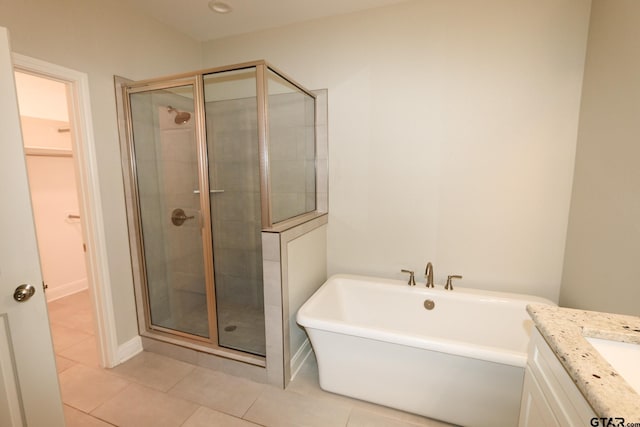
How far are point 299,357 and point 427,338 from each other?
1.08 m

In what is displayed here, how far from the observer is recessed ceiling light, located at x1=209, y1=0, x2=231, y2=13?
85.9 inches

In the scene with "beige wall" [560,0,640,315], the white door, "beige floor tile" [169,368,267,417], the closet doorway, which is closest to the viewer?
the white door

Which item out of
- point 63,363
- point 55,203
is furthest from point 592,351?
point 55,203

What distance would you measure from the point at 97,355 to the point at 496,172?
346 centimetres

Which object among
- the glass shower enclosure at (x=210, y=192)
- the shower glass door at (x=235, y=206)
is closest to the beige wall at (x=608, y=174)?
the glass shower enclosure at (x=210, y=192)

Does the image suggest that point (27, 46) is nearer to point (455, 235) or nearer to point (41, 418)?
point (41, 418)

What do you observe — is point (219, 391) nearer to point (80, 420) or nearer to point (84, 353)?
point (80, 420)

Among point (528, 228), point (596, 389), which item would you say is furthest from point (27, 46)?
point (528, 228)

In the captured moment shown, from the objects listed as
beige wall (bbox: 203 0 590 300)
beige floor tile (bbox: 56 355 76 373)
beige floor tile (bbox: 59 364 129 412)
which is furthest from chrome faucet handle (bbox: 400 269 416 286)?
beige floor tile (bbox: 56 355 76 373)

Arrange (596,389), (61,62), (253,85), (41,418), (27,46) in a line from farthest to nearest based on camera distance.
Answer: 1. (253,85)
2. (61,62)
3. (27,46)
4. (41,418)
5. (596,389)

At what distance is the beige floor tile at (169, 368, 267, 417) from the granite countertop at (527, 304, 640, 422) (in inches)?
68.8

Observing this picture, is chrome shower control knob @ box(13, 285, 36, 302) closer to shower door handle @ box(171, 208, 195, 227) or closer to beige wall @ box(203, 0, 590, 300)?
shower door handle @ box(171, 208, 195, 227)

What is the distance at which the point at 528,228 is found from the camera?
2.12 m

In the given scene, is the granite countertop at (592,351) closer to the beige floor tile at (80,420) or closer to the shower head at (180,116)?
the beige floor tile at (80,420)
